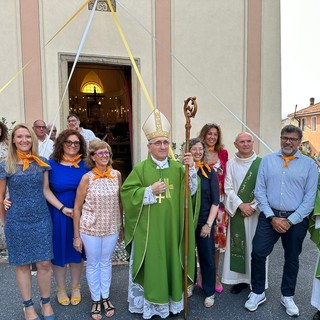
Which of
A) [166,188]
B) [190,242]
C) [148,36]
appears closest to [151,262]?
[190,242]

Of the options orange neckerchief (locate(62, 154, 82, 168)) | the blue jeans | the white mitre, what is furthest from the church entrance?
the blue jeans

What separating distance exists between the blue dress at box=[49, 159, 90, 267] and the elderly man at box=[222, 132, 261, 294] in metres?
1.56

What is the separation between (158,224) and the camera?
2943 mm

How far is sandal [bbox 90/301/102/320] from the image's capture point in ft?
10.2

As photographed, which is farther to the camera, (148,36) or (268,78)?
(268,78)

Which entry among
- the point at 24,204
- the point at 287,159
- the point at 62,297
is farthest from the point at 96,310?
the point at 287,159

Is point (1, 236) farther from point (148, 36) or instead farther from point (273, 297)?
point (148, 36)

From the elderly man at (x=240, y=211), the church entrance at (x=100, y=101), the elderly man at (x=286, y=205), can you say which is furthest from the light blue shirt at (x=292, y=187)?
the church entrance at (x=100, y=101)

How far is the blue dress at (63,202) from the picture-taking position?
306 cm

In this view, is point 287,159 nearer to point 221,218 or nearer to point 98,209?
point 221,218

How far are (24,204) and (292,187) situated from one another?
2440mm

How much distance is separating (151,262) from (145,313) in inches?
19.9

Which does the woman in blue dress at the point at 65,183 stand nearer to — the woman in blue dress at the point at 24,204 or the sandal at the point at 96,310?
the woman in blue dress at the point at 24,204

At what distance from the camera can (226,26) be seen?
25.0ft
